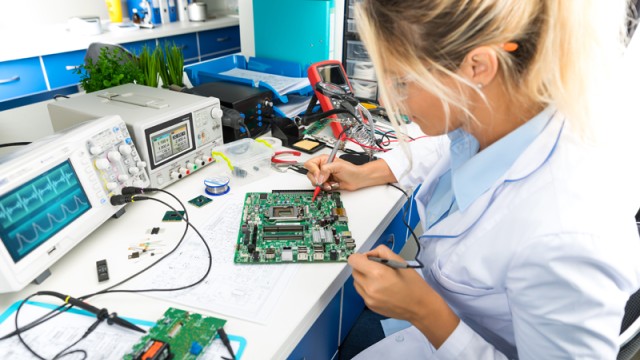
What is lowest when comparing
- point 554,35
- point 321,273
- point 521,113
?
point 321,273

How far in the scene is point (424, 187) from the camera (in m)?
0.96

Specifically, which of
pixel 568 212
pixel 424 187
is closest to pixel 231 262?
pixel 424 187

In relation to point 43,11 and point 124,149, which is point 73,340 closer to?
point 124,149

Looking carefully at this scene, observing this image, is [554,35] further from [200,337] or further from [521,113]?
[200,337]

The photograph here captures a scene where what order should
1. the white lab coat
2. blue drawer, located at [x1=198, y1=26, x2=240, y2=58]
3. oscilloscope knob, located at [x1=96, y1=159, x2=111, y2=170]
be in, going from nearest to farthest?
the white lab coat < oscilloscope knob, located at [x1=96, y1=159, x2=111, y2=170] < blue drawer, located at [x1=198, y1=26, x2=240, y2=58]

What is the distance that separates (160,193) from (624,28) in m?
1.09

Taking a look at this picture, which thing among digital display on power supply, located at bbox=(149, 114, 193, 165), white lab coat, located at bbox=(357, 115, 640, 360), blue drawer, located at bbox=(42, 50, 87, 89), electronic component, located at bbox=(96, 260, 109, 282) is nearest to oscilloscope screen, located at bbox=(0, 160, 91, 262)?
electronic component, located at bbox=(96, 260, 109, 282)

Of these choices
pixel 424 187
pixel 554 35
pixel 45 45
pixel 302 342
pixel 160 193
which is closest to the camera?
pixel 554 35

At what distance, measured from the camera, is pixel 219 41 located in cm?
373

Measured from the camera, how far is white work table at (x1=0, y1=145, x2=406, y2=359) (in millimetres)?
691

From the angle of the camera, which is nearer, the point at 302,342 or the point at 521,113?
the point at 521,113

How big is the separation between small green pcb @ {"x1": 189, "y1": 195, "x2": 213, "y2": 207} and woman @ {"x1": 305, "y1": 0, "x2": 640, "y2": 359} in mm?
479

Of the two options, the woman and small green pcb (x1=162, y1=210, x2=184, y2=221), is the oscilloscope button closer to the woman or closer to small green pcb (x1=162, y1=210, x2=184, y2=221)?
small green pcb (x1=162, y1=210, x2=184, y2=221)

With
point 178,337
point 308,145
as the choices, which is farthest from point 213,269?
point 308,145
